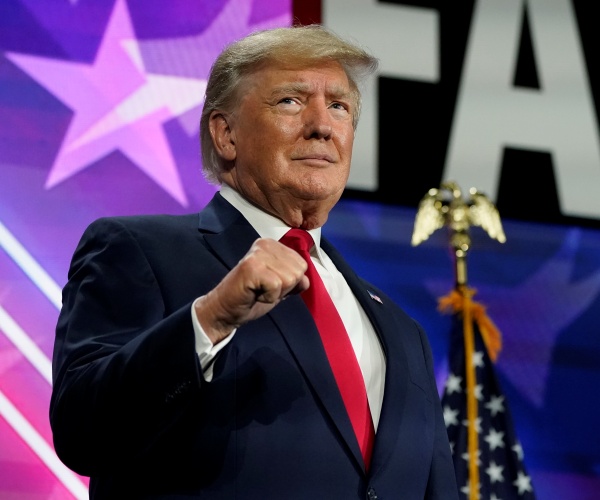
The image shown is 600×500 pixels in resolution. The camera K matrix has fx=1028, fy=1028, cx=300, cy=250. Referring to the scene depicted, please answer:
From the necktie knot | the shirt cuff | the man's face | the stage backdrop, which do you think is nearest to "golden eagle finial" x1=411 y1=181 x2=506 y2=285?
the stage backdrop

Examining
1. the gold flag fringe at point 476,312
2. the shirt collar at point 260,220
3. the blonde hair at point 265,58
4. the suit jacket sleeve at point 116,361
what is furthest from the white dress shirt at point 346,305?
the gold flag fringe at point 476,312

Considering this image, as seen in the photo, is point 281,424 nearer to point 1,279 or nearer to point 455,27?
point 1,279

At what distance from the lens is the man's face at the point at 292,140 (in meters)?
1.86

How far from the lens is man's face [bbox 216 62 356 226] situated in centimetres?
186

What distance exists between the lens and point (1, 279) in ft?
10.00

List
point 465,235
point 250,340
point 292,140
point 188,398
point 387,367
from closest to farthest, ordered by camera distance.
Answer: point 188,398 < point 250,340 < point 387,367 < point 292,140 < point 465,235

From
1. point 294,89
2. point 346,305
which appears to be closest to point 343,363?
point 346,305

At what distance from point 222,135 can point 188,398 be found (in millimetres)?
750

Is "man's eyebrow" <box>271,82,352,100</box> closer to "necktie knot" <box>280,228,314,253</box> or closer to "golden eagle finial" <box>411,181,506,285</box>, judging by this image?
"necktie knot" <box>280,228,314,253</box>

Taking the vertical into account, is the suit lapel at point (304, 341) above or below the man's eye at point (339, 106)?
below

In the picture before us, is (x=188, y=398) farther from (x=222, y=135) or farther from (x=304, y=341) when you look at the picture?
(x=222, y=135)

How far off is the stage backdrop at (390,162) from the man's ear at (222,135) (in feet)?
4.12

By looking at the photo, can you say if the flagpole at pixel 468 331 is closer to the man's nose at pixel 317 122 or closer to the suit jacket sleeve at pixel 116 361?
the man's nose at pixel 317 122

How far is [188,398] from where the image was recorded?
54.5 inches
